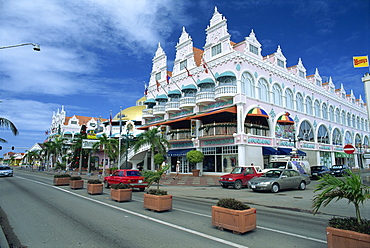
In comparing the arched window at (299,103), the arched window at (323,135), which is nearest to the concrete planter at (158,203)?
the arched window at (299,103)

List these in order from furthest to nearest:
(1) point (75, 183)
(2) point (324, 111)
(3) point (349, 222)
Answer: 1. (2) point (324, 111)
2. (1) point (75, 183)
3. (3) point (349, 222)

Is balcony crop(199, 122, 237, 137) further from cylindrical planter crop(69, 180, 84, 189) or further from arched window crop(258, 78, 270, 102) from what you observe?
cylindrical planter crop(69, 180, 84, 189)

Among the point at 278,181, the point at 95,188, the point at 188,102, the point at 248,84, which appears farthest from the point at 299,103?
the point at 95,188

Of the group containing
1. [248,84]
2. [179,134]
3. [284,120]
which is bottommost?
[179,134]

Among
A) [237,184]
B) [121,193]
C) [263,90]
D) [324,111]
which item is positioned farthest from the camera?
[324,111]

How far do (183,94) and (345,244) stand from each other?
3453cm

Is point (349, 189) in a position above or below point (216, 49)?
below

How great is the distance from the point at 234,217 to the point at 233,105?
81.6 ft

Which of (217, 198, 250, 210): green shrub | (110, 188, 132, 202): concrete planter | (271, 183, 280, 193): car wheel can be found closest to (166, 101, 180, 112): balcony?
(271, 183, 280, 193): car wheel

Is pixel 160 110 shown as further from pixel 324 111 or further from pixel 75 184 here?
pixel 324 111

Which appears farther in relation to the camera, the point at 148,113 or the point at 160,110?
the point at 148,113

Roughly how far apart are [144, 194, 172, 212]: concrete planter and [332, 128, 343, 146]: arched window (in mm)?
49125

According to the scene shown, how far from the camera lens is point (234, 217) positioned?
6859 mm

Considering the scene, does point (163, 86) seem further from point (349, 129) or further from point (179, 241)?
point (349, 129)
